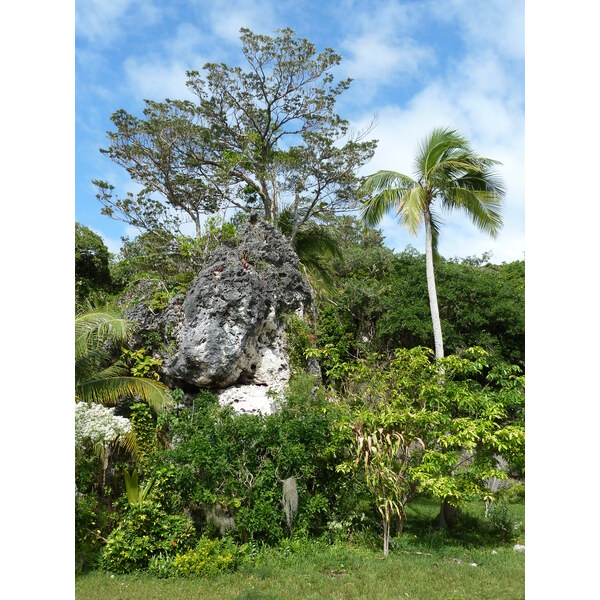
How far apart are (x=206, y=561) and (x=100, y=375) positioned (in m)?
2.87

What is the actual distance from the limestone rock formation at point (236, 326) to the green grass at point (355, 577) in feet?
7.29

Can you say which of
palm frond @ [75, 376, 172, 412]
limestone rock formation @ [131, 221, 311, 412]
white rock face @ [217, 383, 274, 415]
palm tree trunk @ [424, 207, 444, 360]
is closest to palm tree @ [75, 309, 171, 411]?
palm frond @ [75, 376, 172, 412]

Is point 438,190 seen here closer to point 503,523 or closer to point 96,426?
point 503,523

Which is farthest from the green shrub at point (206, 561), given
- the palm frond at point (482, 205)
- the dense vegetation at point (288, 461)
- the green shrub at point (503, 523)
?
the palm frond at point (482, 205)

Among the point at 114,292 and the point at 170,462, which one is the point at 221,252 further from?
the point at 114,292

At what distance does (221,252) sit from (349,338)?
4216mm

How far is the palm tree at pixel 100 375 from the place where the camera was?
593 centimetres

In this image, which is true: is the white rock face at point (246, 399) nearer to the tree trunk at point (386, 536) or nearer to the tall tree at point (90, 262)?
the tree trunk at point (386, 536)

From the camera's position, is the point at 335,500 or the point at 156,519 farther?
the point at 335,500
